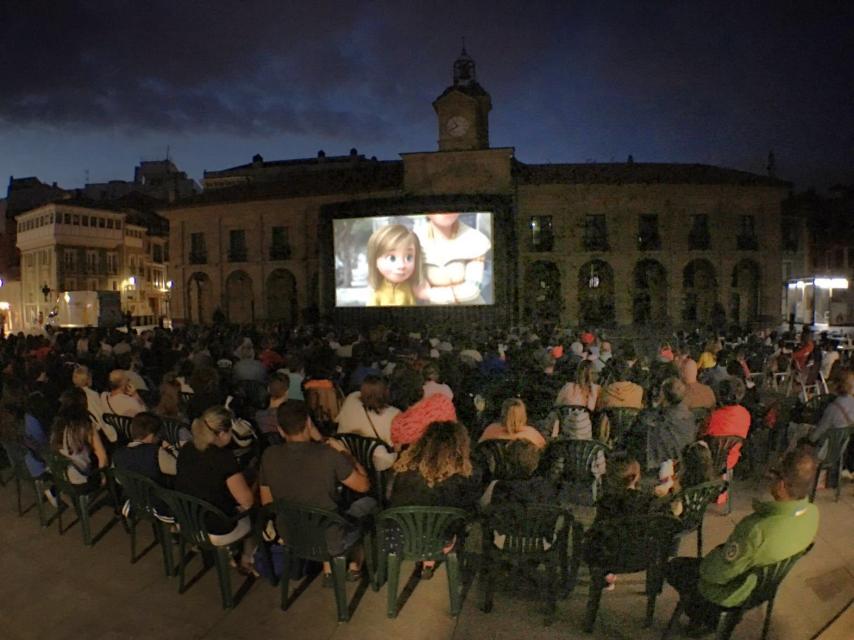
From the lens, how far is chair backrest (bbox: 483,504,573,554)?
360 cm

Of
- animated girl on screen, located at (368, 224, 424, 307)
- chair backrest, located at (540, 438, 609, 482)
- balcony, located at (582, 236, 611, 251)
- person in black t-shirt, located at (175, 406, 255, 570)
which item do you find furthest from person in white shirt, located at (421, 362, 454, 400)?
balcony, located at (582, 236, 611, 251)

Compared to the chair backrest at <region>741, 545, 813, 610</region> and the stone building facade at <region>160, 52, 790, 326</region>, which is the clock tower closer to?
the stone building facade at <region>160, 52, 790, 326</region>

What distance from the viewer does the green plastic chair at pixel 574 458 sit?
18.0ft

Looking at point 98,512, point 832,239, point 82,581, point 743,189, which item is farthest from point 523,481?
point 832,239

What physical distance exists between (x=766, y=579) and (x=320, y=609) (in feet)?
8.26

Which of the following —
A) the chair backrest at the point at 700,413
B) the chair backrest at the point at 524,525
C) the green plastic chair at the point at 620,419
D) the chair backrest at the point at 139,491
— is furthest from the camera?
the green plastic chair at the point at 620,419

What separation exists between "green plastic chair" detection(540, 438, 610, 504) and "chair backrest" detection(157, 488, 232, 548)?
2.74m

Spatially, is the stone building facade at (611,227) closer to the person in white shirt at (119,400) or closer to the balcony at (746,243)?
the balcony at (746,243)

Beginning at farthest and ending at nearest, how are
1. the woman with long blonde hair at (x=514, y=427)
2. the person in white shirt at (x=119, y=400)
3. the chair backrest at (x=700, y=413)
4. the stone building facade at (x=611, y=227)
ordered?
the stone building facade at (x=611, y=227) < the chair backrest at (x=700, y=413) < the person in white shirt at (x=119, y=400) < the woman with long blonde hair at (x=514, y=427)

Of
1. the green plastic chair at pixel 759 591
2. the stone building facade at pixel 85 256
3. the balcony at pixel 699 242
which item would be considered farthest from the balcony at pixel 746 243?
the stone building facade at pixel 85 256

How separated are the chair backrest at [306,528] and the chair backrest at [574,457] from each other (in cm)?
228

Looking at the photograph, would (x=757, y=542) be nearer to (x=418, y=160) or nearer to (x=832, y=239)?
(x=418, y=160)

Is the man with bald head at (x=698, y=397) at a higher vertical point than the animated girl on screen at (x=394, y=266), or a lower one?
lower

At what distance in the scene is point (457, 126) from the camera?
104 feet
